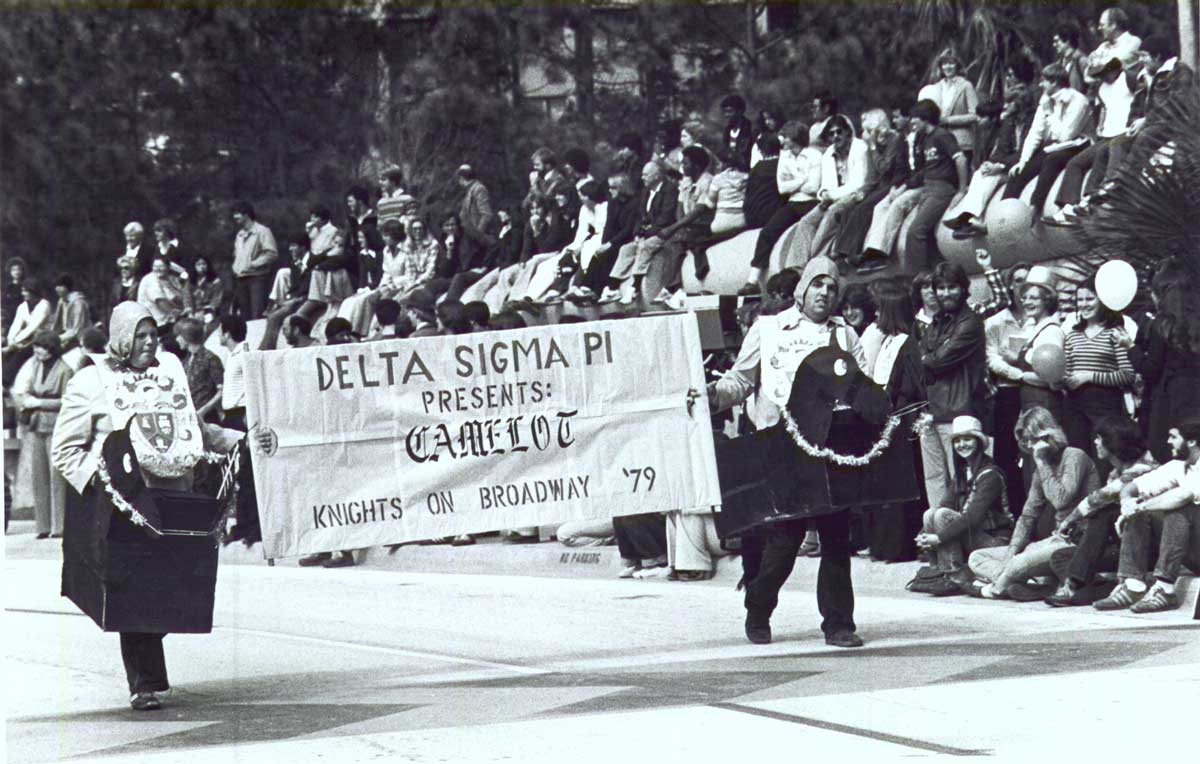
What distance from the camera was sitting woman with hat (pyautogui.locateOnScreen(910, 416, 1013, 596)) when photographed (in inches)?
547

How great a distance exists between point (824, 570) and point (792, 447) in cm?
67

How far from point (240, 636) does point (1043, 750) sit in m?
6.86

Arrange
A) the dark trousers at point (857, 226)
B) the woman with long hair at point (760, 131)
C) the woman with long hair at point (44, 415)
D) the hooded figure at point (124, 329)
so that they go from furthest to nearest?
the woman with long hair at point (44, 415) < the woman with long hair at point (760, 131) < the dark trousers at point (857, 226) < the hooded figure at point (124, 329)

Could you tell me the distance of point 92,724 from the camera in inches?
380

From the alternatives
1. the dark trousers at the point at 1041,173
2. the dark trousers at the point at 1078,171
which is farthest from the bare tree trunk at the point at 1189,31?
the dark trousers at the point at 1041,173

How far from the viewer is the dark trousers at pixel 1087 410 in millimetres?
13953

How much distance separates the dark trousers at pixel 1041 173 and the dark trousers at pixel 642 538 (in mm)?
3770

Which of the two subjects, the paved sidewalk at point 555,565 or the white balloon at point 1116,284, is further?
the paved sidewalk at point 555,565

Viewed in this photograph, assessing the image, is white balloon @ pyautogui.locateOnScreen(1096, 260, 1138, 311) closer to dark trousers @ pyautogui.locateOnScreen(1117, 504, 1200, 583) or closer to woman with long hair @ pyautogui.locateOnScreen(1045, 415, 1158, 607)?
woman with long hair @ pyautogui.locateOnScreen(1045, 415, 1158, 607)

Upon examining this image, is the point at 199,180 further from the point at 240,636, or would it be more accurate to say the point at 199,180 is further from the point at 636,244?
the point at 240,636

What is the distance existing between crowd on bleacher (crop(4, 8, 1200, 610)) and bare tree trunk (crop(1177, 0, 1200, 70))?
8.7 inches

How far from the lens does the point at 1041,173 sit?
16.8 metres

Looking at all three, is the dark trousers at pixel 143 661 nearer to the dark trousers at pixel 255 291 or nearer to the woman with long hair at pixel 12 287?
the dark trousers at pixel 255 291

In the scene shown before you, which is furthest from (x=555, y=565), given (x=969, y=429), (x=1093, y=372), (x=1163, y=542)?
(x=1163, y=542)
